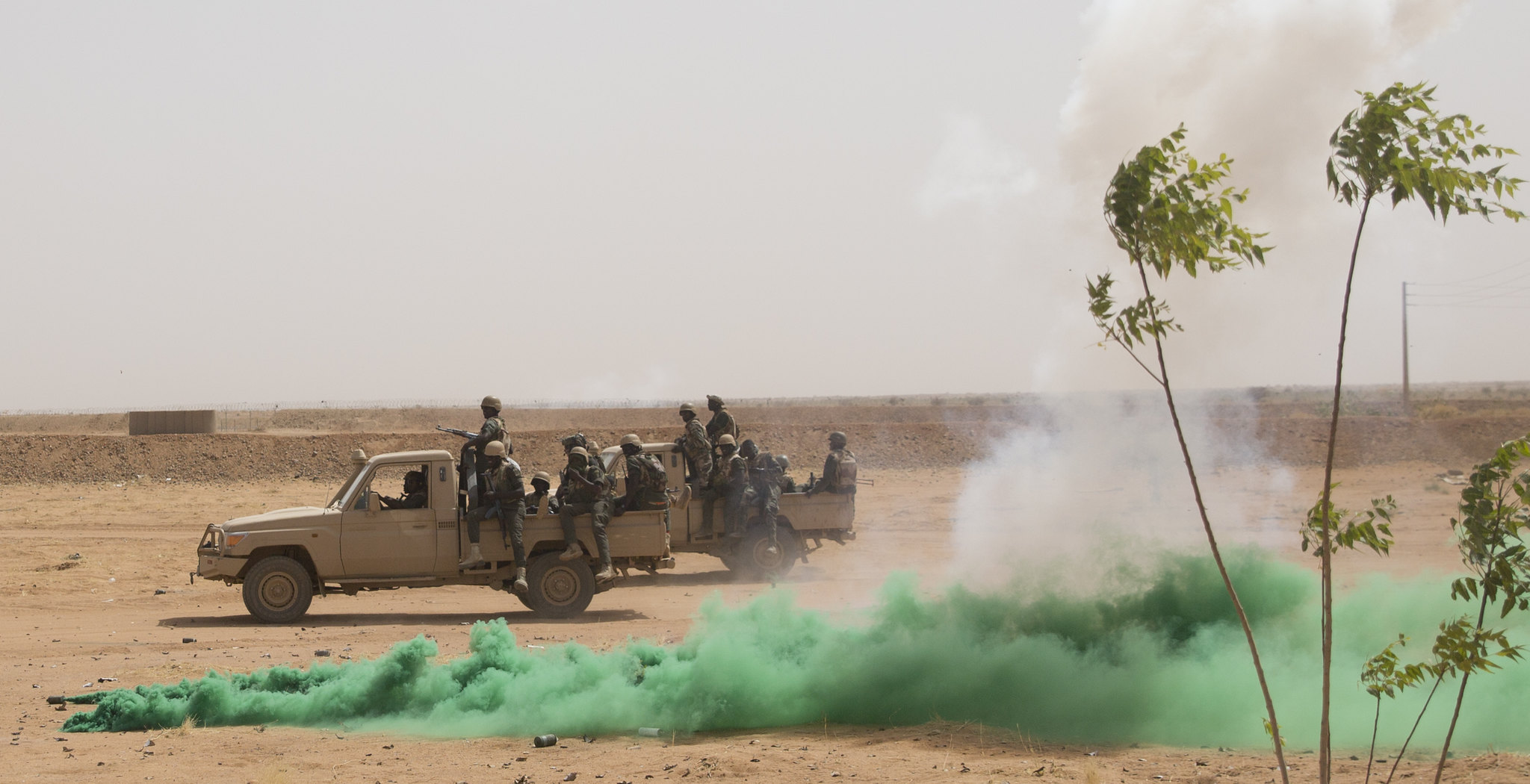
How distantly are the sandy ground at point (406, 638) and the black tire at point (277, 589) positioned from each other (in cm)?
A: 21

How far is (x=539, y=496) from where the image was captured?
14.5 m

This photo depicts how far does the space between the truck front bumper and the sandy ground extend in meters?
0.62

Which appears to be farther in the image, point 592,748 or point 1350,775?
point 592,748

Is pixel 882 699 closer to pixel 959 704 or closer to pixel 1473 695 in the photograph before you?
pixel 959 704

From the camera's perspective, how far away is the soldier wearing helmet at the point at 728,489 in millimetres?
16734

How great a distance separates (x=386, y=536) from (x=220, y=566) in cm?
188

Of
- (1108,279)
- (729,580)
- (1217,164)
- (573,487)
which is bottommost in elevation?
(729,580)

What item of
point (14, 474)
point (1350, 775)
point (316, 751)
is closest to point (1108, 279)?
point (1350, 775)

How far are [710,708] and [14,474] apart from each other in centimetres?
3695

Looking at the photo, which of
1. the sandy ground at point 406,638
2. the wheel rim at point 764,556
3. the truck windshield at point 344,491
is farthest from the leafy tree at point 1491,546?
the wheel rim at point 764,556

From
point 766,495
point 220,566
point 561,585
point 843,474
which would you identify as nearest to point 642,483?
point 561,585

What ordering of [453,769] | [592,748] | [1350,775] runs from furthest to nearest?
[592,748]
[453,769]
[1350,775]

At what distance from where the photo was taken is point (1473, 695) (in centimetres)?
834

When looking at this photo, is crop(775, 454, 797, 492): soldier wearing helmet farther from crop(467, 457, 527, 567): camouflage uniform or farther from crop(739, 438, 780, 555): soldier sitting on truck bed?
crop(467, 457, 527, 567): camouflage uniform
